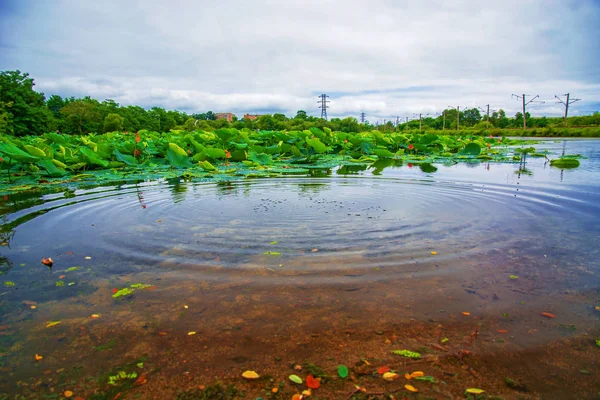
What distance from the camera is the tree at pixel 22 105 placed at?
25.0m

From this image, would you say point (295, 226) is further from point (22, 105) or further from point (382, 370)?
point (22, 105)

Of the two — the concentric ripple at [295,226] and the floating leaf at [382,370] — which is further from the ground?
the concentric ripple at [295,226]

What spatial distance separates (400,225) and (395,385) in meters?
1.79

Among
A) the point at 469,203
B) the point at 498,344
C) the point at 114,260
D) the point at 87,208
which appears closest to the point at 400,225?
the point at 469,203

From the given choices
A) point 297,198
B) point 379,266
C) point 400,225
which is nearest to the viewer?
point 379,266

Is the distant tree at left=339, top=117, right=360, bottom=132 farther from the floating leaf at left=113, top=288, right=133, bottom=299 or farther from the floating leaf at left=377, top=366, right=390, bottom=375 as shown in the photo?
the floating leaf at left=377, top=366, right=390, bottom=375

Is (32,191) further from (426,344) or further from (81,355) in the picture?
(426,344)

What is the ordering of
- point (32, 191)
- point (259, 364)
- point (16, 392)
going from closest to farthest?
point (16, 392)
point (259, 364)
point (32, 191)

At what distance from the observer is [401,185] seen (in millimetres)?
4711

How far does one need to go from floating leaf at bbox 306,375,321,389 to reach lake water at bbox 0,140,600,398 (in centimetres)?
5

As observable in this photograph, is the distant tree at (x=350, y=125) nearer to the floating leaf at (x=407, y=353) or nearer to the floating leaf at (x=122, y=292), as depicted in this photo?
the floating leaf at (x=122, y=292)

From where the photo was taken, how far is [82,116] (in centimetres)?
3600

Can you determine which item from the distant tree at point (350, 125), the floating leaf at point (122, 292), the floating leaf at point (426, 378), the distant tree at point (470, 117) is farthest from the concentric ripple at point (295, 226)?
the distant tree at point (470, 117)

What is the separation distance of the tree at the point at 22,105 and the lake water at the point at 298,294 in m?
28.3
